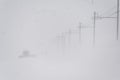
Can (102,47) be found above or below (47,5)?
below

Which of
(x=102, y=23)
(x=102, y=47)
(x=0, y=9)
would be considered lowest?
(x=102, y=47)

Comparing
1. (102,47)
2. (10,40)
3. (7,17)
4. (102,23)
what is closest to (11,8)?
(7,17)

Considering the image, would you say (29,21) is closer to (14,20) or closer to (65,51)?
(14,20)

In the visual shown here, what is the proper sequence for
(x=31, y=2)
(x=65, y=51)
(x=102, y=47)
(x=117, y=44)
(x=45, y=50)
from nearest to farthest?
(x=117, y=44) < (x=102, y=47) < (x=65, y=51) < (x=45, y=50) < (x=31, y=2)

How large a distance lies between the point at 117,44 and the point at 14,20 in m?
4.96

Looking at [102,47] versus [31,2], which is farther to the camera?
[31,2]

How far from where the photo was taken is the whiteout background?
14.6 feet

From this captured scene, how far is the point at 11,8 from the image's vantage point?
686cm

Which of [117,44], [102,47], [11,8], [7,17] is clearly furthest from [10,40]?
[117,44]

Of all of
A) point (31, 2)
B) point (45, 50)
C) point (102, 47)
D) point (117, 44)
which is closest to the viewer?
point (117, 44)

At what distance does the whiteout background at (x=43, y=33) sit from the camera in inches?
175

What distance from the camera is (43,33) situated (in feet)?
22.0

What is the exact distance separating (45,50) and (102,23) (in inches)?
92.9

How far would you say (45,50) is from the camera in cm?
→ 618
